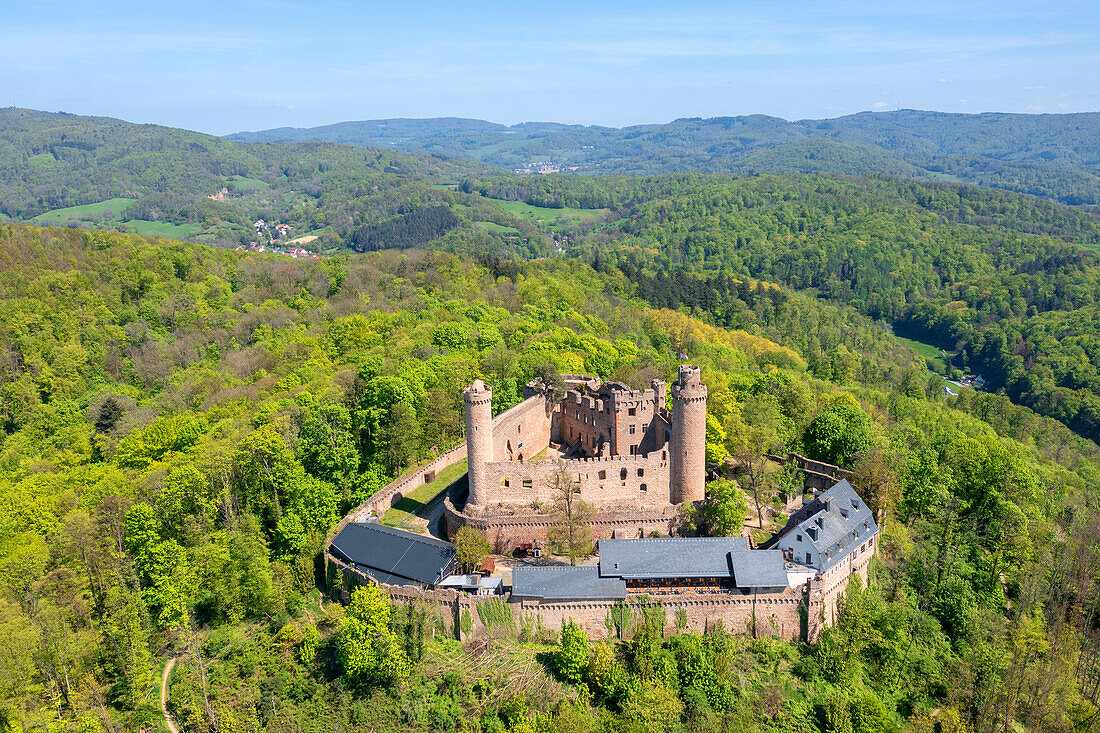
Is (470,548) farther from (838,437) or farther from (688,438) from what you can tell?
(838,437)

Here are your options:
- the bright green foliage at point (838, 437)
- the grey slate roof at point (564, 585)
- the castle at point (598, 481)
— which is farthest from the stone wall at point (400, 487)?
the bright green foliage at point (838, 437)

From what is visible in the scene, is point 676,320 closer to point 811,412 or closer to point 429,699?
point 811,412

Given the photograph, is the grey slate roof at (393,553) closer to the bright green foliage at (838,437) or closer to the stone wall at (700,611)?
the stone wall at (700,611)

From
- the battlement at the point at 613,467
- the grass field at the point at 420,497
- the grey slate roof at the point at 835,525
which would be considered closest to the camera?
the grey slate roof at the point at 835,525

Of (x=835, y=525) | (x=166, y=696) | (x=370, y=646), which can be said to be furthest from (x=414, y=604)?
(x=835, y=525)

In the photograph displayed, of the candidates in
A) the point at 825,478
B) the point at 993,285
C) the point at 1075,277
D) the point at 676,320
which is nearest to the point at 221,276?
the point at 676,320

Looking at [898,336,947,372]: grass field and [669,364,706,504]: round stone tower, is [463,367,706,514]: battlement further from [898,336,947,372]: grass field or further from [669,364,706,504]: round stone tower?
[898,336,947,372]: grass field

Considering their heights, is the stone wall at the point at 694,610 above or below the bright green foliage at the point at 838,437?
below

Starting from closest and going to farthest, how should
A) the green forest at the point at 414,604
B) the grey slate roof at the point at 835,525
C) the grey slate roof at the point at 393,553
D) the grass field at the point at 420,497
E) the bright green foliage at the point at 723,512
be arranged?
1. the green forest at the point at 414,604
2. the grey slate roof at the point at 835,525
3. the grey slate roof at the point at 393,553
4. the bright green foliage at the point at 723,512
5. the grass field at the point at 420,497
